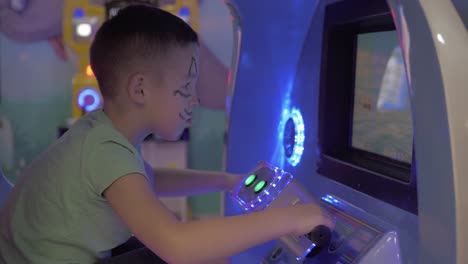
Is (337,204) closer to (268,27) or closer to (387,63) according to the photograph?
(387,63)

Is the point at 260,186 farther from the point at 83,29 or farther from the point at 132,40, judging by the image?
the point at 83,29

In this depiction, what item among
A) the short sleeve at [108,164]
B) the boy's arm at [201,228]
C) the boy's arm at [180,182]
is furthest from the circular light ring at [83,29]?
the boy's arm at [201,228]

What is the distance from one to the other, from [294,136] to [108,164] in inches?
16.9

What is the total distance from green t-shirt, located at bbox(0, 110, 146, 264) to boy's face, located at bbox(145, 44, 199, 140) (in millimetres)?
79

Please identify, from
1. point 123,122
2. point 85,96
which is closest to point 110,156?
point 123,122

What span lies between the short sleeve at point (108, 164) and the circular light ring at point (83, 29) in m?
1.48

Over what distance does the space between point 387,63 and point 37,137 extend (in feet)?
7.05

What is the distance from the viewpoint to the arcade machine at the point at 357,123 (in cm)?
50

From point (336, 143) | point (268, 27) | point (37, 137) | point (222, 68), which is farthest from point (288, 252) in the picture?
point (37, 137)

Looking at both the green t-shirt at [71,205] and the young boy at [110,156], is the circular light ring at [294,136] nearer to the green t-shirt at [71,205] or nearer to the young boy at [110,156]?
the young boy at [110,156]

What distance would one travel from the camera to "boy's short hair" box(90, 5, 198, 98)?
0.88 metres

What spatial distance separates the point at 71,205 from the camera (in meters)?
0.87

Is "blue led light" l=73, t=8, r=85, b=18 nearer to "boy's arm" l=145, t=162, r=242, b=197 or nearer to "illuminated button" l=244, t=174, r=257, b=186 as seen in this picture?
"boy's arm" l=145, t=162, r=242, b=197

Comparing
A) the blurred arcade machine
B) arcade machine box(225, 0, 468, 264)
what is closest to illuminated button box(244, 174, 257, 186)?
arcade machine box(225, 0, 468, 264)
